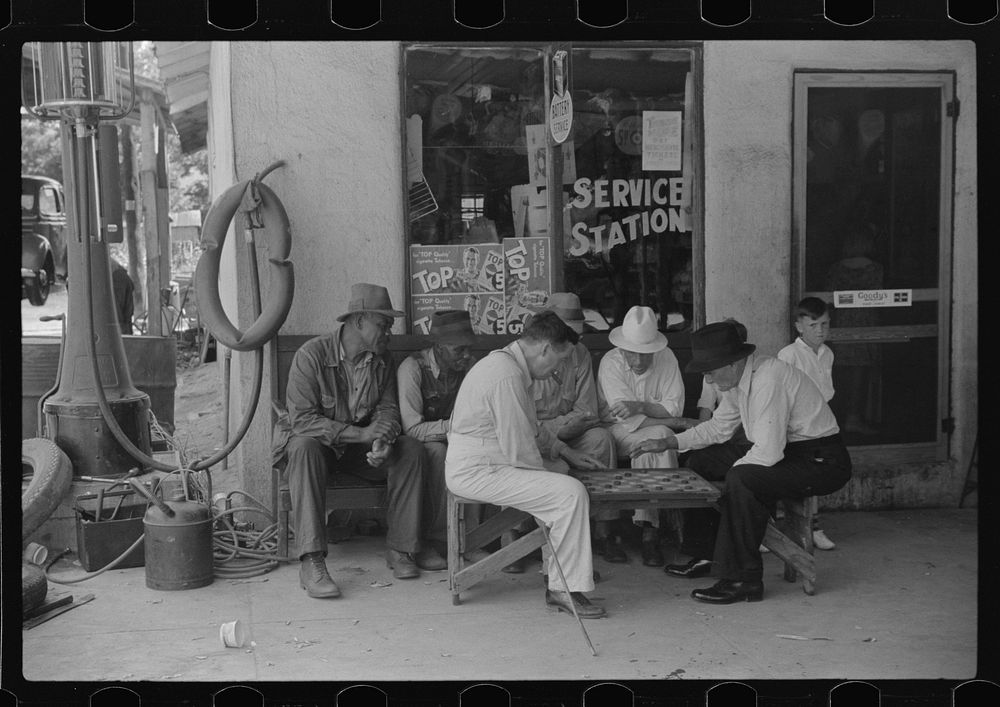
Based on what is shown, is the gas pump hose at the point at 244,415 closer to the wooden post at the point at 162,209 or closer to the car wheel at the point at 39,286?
the wooden post at the point at 162,209

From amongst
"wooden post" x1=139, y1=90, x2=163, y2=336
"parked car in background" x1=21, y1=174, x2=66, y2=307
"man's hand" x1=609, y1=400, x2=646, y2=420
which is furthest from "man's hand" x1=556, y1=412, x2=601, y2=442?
"parked car in background" x1=21, y1=174, x2=66, y2=307

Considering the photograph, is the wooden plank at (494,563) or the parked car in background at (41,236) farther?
the parked car in background at (41,236)

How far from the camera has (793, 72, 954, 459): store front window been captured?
658cm

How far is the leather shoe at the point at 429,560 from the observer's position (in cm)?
554

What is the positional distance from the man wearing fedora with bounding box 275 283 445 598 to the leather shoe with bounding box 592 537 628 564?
33.4 inches

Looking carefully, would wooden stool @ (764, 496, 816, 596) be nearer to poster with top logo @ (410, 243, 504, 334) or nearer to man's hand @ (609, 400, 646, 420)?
man's hand @ (609, 400, 646, 420)

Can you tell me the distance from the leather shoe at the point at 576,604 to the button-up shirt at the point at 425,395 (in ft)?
3.56

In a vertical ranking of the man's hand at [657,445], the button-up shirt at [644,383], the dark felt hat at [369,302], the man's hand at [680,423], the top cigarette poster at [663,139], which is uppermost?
the top cigarette poster at [663,139]

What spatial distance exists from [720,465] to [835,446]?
595mm

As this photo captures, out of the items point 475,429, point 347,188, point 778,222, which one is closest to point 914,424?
point 778,222

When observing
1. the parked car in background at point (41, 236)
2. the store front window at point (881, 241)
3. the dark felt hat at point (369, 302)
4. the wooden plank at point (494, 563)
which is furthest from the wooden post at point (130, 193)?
the wooden plank at point (494, 563)

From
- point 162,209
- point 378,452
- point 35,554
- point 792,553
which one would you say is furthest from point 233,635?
point 162,209
